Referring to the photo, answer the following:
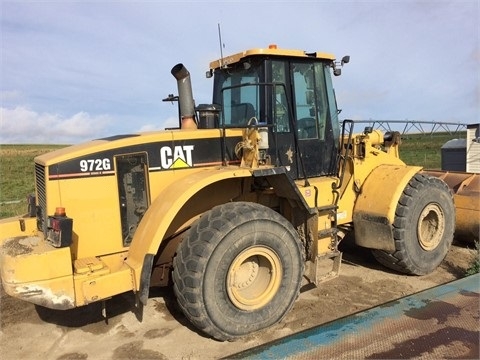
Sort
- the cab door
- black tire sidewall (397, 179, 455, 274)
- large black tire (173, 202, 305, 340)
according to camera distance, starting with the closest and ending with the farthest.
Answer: large black tire (173, 202, 305, 340) < the cab door < black tire sidewall (397, 179, 455, 274)

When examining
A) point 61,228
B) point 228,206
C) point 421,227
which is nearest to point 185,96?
point 228,206

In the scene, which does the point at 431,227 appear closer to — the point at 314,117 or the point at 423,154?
the point at 314,117

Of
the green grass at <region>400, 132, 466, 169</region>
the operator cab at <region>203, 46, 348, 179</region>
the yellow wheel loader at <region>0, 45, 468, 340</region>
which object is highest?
the operator cab at <region>203, 46, 348, 179</region>

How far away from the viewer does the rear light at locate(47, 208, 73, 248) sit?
3.40 metres

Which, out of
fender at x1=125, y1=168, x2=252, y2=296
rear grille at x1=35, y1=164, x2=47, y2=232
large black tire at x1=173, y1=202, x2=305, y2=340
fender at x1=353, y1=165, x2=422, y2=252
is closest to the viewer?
fender at x1=125, y1=168, x2=252, y2=296

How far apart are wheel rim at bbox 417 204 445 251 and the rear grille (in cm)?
419

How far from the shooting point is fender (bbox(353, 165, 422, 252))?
5090 millimetres

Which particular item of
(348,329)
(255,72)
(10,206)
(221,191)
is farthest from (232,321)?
Result: (10,206)

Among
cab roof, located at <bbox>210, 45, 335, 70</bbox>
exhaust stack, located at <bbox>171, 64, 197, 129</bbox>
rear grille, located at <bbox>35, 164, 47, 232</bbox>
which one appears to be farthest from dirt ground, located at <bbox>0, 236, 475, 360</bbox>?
cab roof, located at <bbox>210, 45, 335, 70</bbox>

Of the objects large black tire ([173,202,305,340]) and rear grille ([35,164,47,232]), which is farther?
rear grille ([35,164,47,232])

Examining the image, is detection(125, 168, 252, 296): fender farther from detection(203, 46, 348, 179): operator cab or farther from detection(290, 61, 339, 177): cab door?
detection(290, 61, 339, 177): cab door

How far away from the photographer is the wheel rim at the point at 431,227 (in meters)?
5.50

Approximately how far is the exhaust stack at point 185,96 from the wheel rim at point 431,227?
9.89 feet

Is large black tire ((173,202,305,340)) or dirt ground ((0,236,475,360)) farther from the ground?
large black tire ((173,202,305,340))
